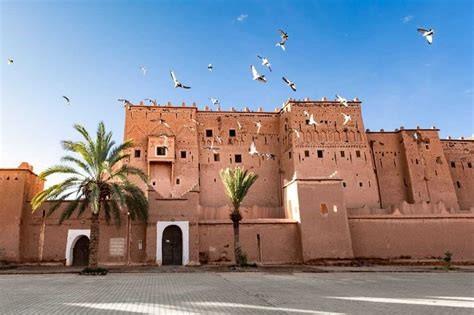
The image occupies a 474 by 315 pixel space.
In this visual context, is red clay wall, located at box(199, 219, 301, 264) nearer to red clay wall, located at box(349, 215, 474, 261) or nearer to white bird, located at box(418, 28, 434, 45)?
red clay wall, located at box(349, 215, 474, 261)

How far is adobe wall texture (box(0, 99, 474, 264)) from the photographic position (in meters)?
22.5

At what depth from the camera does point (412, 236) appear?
25141mm

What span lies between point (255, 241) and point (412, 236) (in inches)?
464

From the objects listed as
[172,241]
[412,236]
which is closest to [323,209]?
[412,236]

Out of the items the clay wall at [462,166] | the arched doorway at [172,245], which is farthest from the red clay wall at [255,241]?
the clay wall at [462,166]

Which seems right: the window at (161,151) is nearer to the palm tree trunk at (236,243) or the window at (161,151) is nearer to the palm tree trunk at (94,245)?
the palm tree trunk at (236,243)

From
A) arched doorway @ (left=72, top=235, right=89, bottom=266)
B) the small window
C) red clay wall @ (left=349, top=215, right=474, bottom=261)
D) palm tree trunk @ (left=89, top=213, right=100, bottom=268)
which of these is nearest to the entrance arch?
palm tree trunk @ (left=89, top=213, right=100, bottom=268)

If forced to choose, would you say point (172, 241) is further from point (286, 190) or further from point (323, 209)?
point (323, 209)

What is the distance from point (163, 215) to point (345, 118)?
21722 millimetres

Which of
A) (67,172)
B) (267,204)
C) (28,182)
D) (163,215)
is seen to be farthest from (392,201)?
(28,182)

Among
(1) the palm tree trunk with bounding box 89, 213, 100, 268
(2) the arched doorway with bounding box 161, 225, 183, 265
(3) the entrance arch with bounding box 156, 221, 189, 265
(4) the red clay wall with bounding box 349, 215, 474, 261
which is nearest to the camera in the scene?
(1) the palm tree trunk with bounding box 89, 213, 100, 268

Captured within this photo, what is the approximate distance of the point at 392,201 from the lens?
34.8 meters

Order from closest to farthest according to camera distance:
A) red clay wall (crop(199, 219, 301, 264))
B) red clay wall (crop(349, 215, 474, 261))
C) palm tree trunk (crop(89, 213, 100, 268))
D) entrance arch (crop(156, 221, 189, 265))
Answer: palm tree trunk (crop(89, 213, 100, 268)), entrance arch (crop(156, 221, 189, 265)), red clay wall (crop(199, 219, 301, 264)), red clay wall (crop(349, 215, 474, 261))

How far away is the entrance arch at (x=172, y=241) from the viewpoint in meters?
22.0
